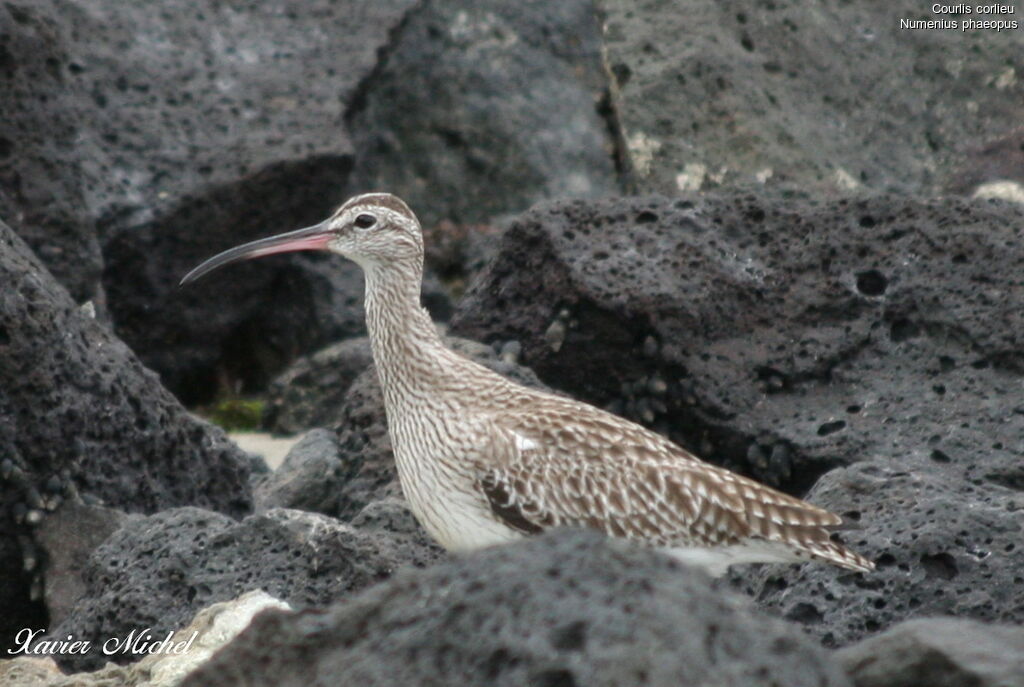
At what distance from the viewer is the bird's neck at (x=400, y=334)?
8445 mm

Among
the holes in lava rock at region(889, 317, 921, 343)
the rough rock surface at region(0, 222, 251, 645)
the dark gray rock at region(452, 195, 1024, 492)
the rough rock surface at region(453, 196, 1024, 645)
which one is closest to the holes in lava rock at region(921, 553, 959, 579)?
the rough rock surface at region(453, 196, 1024, 645)

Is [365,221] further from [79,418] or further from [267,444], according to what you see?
[267,444]

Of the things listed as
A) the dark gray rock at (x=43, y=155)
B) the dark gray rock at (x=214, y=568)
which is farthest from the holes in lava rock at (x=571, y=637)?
the dark gray rock at (x=43, y=155)

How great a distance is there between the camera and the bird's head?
9.02m

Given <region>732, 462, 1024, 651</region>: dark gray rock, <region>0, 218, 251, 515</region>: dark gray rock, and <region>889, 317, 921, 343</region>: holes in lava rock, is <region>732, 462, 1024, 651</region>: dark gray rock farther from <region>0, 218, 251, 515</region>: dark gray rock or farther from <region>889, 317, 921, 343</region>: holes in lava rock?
<region>0, 218, 251, 515</region>: dark gray rock

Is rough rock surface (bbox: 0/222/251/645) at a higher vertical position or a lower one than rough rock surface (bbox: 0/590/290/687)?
higher

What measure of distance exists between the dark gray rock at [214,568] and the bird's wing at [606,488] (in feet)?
1.86

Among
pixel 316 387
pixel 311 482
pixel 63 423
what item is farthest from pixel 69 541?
pixel 316 387

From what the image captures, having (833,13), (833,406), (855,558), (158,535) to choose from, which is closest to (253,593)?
(158,535)

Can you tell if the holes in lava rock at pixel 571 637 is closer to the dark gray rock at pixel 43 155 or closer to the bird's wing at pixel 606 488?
the bird's wing at pixel 606 488

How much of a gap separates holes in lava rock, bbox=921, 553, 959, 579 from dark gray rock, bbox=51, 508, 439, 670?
6.89 ft

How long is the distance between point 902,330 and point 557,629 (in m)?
5.65

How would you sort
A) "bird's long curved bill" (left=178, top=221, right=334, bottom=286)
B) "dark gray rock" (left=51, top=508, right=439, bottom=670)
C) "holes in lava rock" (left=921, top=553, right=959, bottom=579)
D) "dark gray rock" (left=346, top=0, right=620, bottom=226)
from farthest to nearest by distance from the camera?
"dark gray rock" (left=346, top=0, right=620, bottom=226), "bird's long curved bill" (left=178, top=221, right=334, bottom=286), "dark gray rock" (left=51, top=508, right=439, bottom=670), "holes in lava rock" (left=921, top=553, right=959, bottom=579)

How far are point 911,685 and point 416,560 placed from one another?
11.7 ft
